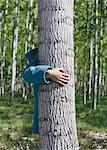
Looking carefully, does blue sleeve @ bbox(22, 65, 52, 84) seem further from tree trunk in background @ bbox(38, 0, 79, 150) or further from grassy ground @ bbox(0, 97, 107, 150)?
grassy ground @ bbox(0, 97, 107, 150)

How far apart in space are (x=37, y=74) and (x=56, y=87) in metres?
0.23

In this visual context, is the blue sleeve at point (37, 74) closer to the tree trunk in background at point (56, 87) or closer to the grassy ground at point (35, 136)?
the tree trunk in background at point (56, 87)

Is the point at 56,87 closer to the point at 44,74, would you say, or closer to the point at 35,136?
the point at 44,74

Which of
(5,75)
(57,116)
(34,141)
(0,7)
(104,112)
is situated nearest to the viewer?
(57,116)

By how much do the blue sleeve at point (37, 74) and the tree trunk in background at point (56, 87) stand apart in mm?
108

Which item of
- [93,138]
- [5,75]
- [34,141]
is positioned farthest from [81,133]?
[5,75]

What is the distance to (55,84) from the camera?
3.36 meters

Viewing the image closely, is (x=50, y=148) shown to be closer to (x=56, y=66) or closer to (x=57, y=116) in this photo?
(x=57, y=116)

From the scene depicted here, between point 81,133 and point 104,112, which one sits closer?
point 81,133

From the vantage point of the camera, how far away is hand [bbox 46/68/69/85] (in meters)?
3.28

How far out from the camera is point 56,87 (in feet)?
11.0

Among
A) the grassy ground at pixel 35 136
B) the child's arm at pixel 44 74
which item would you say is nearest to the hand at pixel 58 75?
the child's arm at pixel 44 74

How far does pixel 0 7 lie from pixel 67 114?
2186cm

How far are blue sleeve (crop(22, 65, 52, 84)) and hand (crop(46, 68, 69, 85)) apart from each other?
48mm
